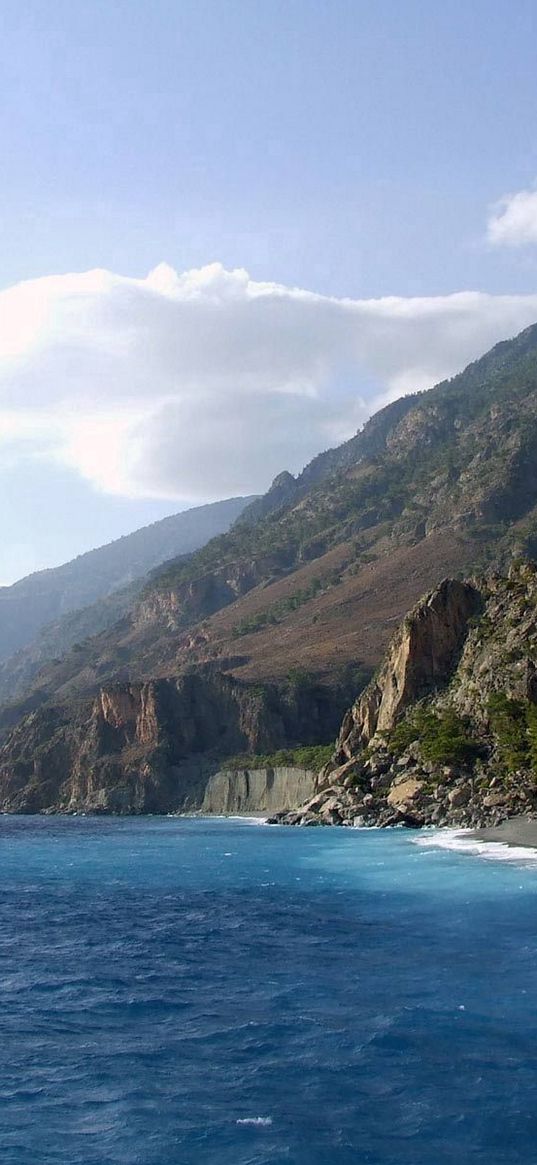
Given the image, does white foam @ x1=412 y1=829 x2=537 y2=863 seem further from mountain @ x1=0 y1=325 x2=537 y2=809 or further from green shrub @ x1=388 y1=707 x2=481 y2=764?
mountain @ x1=0 y1=325 x2=537 y2=809

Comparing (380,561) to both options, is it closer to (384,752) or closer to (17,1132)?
(384,752)

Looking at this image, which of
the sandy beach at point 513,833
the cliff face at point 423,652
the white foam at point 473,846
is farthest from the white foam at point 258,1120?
the cliff face at point 423,652

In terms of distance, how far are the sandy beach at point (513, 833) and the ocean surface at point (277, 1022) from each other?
8062mm

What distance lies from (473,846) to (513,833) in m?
4.48

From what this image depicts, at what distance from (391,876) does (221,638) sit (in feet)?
436

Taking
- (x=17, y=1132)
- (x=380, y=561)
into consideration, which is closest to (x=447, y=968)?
(x=17, y=1132)

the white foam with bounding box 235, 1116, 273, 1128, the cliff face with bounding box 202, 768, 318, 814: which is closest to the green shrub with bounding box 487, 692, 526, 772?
the cliff face with bounding box 202, 768, 318, 814

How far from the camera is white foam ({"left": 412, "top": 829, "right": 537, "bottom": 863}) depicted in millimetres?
43969

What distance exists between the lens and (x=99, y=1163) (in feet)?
46.1

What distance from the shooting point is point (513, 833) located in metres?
52.8

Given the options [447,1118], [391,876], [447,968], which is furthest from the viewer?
[391,876]

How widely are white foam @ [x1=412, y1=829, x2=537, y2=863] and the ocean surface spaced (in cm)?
262

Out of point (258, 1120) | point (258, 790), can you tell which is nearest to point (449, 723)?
point (258, 790)

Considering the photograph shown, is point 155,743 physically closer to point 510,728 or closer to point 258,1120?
point 510,728
